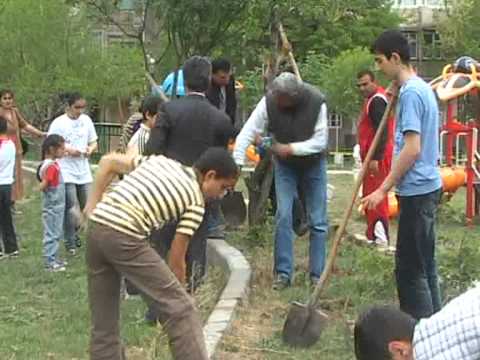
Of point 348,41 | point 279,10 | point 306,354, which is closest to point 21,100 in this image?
point 348,41

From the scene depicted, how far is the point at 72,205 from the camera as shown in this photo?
405 inches

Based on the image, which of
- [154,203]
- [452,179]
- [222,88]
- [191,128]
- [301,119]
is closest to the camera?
[154,203]

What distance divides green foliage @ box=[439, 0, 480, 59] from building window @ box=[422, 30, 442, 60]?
8968 millimetres

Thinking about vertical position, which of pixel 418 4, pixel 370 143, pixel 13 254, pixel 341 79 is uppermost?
pixel 418 4

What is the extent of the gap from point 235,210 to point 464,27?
34078mm

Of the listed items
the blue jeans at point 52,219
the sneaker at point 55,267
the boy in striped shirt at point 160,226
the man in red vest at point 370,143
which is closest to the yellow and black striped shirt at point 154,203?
the boy in striped shirt at point 160,226

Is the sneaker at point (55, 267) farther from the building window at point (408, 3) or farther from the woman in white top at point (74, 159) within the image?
the building window at point (408, 3)

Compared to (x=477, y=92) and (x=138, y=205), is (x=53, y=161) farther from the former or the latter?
(x=477, y=92)

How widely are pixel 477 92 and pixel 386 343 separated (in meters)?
10.9

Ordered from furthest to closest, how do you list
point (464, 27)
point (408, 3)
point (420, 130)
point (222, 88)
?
point (408, 3), point (464, 27), point (222, 88), point (420, 130)

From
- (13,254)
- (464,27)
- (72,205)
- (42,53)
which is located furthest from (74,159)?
(464,27)

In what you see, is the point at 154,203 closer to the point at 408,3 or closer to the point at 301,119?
the point at 301,119

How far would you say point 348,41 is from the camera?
4628 cm

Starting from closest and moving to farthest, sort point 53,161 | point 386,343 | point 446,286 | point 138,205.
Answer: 1. point 386,343
2. point 138,205
3. point 446,286
4. point 53,161
